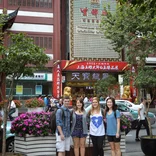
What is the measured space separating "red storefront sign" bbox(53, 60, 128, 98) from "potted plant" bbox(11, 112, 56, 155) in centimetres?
2265

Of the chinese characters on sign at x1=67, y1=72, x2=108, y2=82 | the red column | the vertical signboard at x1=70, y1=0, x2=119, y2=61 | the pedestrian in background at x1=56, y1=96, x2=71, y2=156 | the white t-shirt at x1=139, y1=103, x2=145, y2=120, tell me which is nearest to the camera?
the pedestrian in background at x1=56, y1=96, x2=71, y2=156

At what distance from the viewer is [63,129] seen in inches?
239

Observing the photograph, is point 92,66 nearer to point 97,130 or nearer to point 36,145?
point 36,145

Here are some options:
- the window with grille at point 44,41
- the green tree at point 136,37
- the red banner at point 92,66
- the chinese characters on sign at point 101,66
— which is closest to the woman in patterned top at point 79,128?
the green tree at point 136,37

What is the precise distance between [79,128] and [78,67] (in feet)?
83.3

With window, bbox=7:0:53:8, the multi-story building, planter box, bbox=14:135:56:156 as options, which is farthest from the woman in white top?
window, bbox=7:0:53:8

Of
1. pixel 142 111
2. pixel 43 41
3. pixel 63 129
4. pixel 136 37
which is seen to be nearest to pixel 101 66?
pixel 43 41

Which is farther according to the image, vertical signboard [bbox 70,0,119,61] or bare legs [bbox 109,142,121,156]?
vertical signboard [bbox 70,0,119,61]

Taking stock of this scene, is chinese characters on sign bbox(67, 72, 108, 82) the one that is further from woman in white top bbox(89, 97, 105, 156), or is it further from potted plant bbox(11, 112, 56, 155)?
woman in white top bbox(89, 97, 105, 156)

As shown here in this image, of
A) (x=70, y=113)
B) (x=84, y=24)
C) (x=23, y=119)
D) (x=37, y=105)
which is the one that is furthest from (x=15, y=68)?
(x=84, y=24)

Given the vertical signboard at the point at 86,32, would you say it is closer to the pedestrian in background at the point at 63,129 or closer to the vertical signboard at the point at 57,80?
the vertical signboard at the point at 57,80

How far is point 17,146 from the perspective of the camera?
7395mm

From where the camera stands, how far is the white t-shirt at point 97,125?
6.33 meters

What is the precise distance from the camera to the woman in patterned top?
6.35 metres
